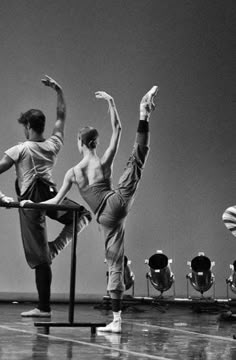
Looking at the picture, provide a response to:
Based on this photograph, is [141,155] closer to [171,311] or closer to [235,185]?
[171,311]

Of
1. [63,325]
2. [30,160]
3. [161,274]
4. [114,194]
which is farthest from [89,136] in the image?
[161,274]


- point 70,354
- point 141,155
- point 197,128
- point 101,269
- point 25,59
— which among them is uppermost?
point 25,59

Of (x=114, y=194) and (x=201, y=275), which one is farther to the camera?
(x=201, y=275)

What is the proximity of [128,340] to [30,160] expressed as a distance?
1.79 metres

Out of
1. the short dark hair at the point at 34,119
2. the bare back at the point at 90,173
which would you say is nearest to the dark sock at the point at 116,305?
the bare back at the point at 90,173

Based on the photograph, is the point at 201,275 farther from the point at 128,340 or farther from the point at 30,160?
the point at 128,340

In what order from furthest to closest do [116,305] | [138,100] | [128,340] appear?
[138,100] → [116,305] → [128,340]

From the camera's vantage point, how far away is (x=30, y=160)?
5.72m

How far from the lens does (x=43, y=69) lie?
8.96m

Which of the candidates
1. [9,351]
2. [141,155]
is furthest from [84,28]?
[9,351]

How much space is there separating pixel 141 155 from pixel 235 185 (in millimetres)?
4632

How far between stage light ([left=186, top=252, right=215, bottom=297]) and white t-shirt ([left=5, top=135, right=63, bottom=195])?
2.38m

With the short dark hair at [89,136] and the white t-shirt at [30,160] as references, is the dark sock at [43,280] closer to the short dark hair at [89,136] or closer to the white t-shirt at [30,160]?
the white t-shirt at [30,160]

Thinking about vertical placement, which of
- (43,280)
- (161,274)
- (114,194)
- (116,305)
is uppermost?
(114,194)
